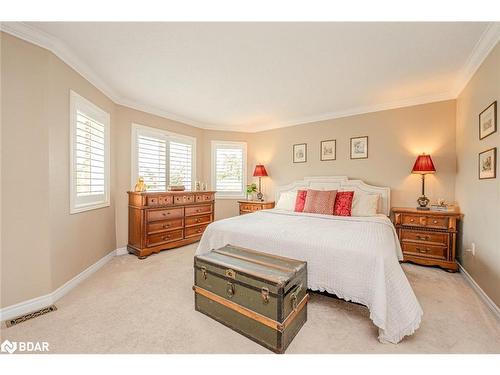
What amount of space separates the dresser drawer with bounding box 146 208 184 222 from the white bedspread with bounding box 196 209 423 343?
1293mm

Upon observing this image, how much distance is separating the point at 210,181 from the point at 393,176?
3.71m

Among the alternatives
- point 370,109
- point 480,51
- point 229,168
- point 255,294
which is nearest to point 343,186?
point 370,109

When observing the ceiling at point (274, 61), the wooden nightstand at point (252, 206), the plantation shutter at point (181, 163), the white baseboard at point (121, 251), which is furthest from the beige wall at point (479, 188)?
the white baseboard at point (121, 251)

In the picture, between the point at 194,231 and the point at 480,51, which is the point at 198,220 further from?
the point at 480,51

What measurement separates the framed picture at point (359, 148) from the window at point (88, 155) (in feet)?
13.8

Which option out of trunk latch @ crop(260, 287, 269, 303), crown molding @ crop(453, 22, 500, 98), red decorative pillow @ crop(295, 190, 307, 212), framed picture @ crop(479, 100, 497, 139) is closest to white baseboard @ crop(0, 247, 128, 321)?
trunk latch @ crop(260, 287, 269, 303)

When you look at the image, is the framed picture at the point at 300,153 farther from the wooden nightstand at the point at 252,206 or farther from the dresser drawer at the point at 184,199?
the dresser drawer at the point at 184,199

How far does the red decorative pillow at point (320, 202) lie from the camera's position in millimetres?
3479

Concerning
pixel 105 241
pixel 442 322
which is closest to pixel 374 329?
pixel 442 322

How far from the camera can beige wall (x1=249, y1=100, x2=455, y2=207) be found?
11.4ft

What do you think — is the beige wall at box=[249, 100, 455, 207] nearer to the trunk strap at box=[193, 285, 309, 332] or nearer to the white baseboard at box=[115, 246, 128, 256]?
the trunk strap at box=[193, 285, 309, 332]

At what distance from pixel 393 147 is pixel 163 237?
427 centimetres
